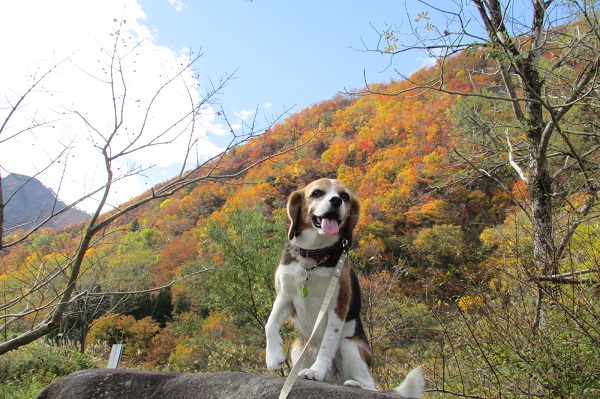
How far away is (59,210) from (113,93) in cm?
117

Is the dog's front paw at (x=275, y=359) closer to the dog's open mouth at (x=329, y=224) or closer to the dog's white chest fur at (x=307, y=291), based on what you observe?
the dog's white chest fur at (x=307, y=291)

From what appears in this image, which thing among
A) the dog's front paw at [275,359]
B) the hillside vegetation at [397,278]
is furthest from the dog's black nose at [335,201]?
the dog's front paw at [275,359]

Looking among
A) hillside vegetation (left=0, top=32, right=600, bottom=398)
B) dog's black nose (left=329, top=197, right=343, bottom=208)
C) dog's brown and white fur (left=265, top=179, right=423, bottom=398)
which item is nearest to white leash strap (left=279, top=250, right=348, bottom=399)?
dog's brown and white fur (left=265, top=179, right=423, bottom=398)

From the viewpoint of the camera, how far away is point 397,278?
8.58 metres

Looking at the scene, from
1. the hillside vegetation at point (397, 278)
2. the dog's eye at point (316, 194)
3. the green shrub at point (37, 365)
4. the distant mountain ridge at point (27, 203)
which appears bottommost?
the green shrub at point (37, 365)

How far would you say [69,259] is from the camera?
4.18 meters

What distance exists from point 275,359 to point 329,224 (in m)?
1.12

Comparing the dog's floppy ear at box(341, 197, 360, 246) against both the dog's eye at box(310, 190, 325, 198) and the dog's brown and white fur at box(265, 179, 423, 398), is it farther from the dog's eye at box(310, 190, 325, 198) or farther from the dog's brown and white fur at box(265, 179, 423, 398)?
the dog's eye at box(310, 190, 325, 198)

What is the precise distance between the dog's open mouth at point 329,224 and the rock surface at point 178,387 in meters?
1.22

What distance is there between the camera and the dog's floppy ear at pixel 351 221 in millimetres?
3781

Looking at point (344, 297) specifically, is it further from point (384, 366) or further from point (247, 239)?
point (247, 239)

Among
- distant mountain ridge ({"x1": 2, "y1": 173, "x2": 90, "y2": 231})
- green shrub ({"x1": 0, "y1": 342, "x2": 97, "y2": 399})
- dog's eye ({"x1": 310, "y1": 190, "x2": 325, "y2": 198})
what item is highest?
distant mountain ridge ({"x1": 2, "y1": 173, "x2": 90, "y2": 231})

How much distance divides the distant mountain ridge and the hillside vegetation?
52cm

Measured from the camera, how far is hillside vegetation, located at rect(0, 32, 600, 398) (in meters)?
3.83
